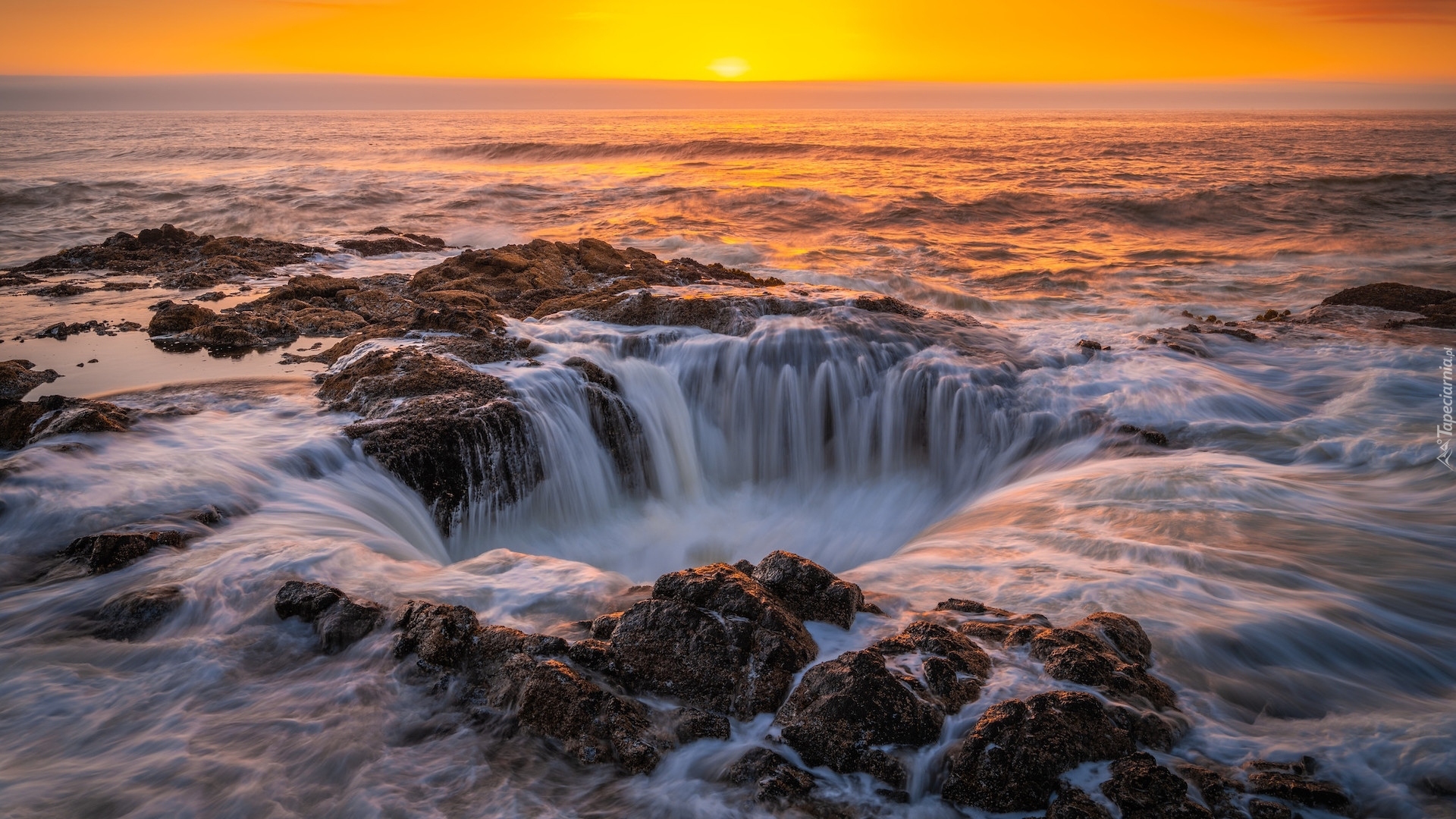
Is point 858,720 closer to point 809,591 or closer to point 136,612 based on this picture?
point 809,591

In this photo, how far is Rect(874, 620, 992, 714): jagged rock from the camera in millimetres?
3080

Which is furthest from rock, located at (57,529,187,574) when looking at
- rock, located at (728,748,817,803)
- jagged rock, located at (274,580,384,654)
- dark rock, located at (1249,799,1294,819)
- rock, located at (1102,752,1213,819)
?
dark rock, located at (1249,799,1294,819)

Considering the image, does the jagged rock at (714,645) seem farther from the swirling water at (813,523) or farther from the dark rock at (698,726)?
the swirling water at (813,523)

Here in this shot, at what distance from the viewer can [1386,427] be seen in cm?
665

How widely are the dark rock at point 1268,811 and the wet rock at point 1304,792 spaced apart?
0.06 metres

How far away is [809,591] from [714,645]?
61 cm

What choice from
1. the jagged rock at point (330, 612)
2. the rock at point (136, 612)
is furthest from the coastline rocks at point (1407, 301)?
the rock at point (136, 612)

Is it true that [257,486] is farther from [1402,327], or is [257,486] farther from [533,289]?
[1402,327]

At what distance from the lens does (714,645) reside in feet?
10.7

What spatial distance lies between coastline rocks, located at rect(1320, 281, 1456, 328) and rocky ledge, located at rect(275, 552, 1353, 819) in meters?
9.35

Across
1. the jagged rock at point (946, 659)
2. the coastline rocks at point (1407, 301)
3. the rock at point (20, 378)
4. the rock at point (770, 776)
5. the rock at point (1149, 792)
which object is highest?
the coastline rocks at point (1407, 301)

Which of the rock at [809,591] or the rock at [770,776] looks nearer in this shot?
the rock at [770,776]

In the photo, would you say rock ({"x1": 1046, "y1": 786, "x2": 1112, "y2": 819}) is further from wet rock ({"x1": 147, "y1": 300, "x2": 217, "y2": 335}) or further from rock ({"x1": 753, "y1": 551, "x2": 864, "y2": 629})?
wet rock ({"x1": 147, "y1": 300, "x2": 217, "y2": 335})

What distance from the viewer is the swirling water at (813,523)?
9.87 feet
